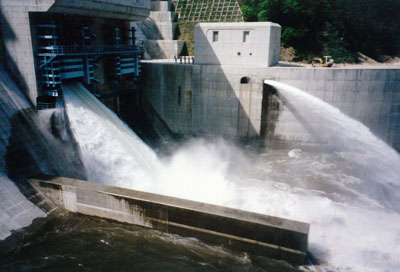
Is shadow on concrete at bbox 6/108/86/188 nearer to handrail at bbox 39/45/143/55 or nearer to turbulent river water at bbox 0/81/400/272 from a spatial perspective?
turbulent river water at bbox 0/81/400/272

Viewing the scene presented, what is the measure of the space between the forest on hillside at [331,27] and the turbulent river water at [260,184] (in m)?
14.5

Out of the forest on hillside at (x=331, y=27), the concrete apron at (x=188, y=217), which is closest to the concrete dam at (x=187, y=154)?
the concrete apron at (x=188, y=217)

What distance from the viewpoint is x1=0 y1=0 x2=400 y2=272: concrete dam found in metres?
11.7

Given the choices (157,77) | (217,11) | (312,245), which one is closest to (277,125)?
(157,77)

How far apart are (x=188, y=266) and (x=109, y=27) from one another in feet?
54.5

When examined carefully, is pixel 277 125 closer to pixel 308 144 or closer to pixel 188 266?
pixel 308 144

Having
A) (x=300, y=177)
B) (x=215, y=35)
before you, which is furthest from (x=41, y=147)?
(x=215, y=35)

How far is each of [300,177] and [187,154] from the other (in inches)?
307

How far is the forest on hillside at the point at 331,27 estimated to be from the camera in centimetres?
3319

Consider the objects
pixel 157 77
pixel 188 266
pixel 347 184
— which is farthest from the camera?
pixel 157 77

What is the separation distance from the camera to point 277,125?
22.7 meters

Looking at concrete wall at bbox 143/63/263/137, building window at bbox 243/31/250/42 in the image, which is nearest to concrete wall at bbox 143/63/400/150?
concrete wall at bbox 143/63/263/137

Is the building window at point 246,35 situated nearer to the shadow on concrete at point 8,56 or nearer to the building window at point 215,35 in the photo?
the building window at point 215,35

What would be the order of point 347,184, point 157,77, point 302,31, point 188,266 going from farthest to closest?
point 302,31 → point 157,77 → point 347,184 → point 188,266
